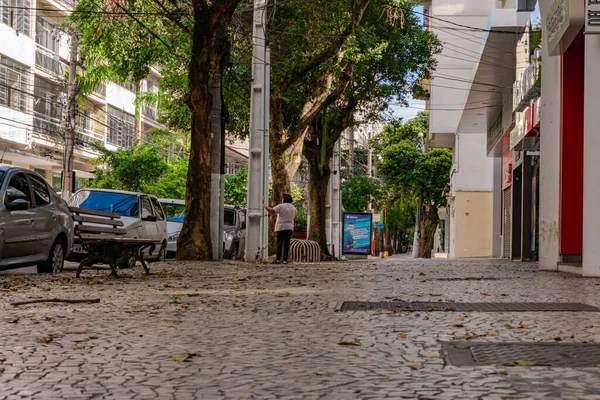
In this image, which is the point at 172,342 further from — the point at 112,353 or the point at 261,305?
the point at 261,305

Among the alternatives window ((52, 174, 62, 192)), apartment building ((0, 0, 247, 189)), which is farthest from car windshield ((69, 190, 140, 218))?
window ((52, 174, 62, 192))

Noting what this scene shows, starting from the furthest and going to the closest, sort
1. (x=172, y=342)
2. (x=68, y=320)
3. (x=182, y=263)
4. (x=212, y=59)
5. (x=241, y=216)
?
1. (x=241, y=216)
2. (x=212, y=59)
3. (x=182, y=263)
4. (x=68, y=320)
5. (x=172, y=342)

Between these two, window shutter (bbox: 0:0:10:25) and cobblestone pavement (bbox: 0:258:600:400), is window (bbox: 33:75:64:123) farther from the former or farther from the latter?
cobblestone pavement (bbox: 0:258:600:400)

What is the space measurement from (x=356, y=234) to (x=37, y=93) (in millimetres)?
15935

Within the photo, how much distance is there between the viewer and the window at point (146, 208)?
22.1 m

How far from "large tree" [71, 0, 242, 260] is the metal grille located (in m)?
12.8

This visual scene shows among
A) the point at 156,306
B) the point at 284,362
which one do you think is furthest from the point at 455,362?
the point at 156,306

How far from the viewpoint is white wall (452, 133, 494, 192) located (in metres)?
51.9

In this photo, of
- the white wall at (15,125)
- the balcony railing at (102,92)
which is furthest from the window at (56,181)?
the white wall at (15,125)

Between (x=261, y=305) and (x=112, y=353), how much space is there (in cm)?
364

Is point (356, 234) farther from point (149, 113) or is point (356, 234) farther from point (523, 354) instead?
point (523, 354)

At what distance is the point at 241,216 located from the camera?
30203 mm

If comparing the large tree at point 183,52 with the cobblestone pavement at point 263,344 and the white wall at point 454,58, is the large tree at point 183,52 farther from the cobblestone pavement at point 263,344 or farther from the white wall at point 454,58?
the white wall at point 454,58

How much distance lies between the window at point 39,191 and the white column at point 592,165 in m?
8.35
